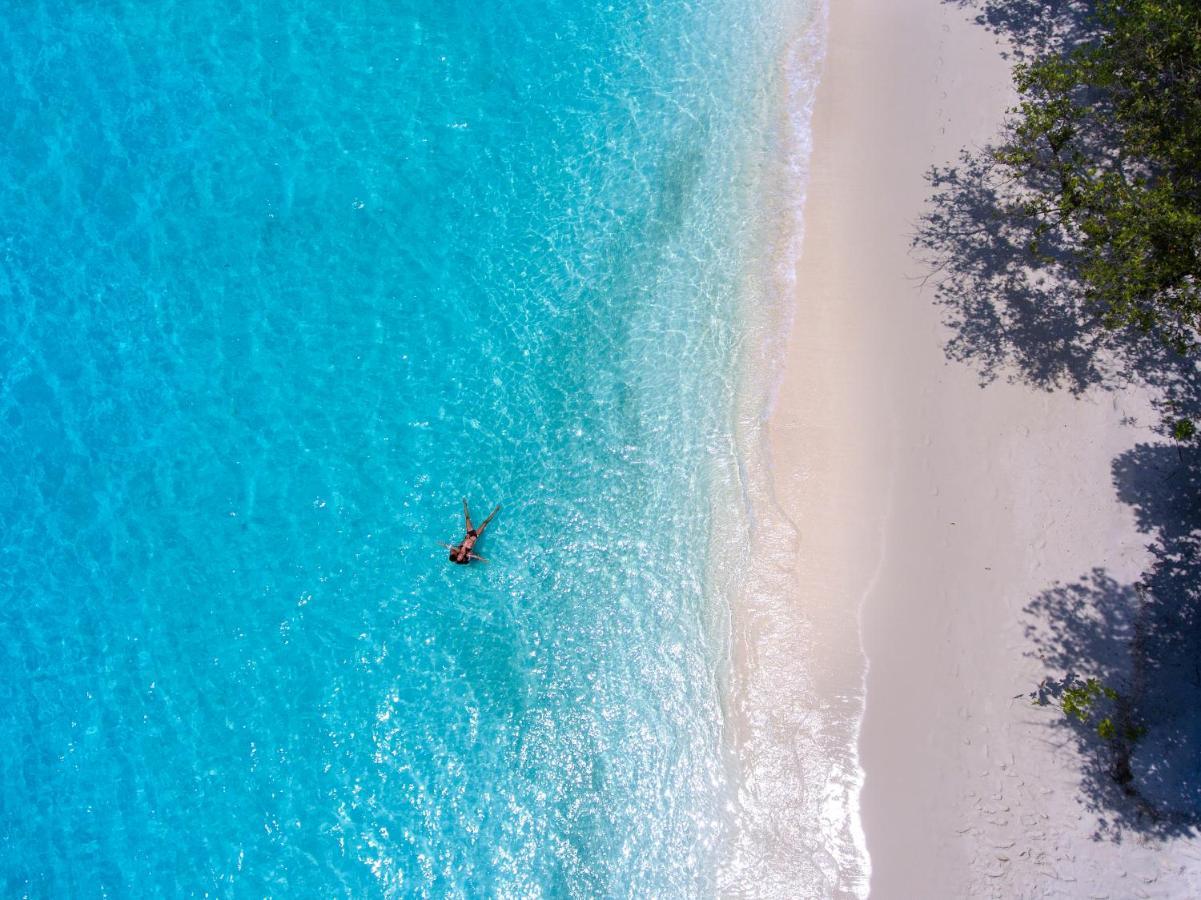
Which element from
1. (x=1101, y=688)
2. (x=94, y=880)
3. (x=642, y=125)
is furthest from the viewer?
(x=642, y=125)

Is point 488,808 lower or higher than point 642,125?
lower

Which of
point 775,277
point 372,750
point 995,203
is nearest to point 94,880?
point 372,750

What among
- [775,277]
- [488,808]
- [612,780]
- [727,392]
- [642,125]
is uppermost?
[642,125]

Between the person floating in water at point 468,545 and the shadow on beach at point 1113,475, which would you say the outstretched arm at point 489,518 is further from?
the shadow on beach at point 1113,475

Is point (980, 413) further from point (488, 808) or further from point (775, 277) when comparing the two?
point (488, 808)

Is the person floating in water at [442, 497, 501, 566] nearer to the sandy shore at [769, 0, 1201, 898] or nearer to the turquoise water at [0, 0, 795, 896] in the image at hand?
the turquoise water at [0, 0, 795, 896]

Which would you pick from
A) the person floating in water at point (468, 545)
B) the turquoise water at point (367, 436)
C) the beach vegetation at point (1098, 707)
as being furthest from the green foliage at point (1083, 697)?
the person floating in water at point (468, 545)

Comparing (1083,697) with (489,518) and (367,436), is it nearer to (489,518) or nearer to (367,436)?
(489,518)
